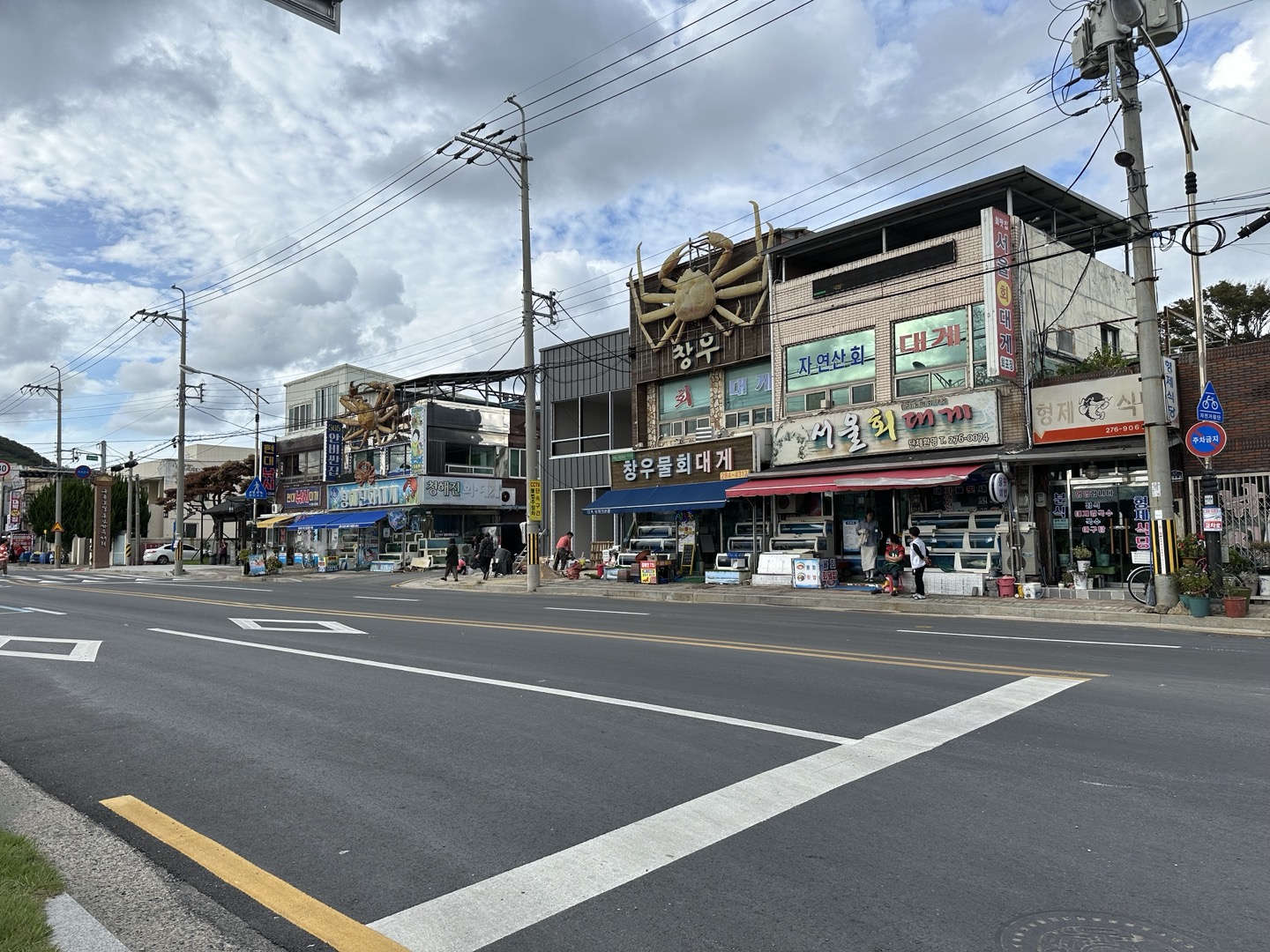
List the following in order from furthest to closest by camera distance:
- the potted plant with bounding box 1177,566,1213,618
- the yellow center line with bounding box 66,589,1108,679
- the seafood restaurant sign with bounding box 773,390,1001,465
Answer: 1. the seafood restaurant sign with bounding box 773,390,1001,465
2. the potted plant with bounding box 1177,566,1213,618
3. the yellow center line with bounding box 66,589,1108,679

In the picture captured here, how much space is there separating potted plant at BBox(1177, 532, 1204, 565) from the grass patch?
54.9ft

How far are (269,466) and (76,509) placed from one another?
32461mm

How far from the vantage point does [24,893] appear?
12.2 ft

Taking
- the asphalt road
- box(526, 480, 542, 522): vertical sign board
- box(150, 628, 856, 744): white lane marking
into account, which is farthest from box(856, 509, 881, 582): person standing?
box(150, 628, 856, 744): white lane marking

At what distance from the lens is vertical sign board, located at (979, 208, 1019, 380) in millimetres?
19656

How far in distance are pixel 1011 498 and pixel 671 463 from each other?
10.7m

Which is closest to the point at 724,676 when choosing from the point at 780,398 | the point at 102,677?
the point at 102,677

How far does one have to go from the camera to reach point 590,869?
13.3 feet

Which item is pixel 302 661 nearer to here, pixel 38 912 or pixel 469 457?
pixel 38 912

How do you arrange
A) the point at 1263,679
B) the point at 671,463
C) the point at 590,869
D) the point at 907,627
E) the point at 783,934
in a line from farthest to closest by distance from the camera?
the point at 671,463 → the point at 907,627 → the point at 1263,679 → the point at 590,869 → the point at 783,934

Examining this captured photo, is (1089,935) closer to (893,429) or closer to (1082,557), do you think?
(1082,557)

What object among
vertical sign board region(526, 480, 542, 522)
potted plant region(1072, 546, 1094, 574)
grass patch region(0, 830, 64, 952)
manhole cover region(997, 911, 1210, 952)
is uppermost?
vertical sign board region(526, 480, 542, 522)

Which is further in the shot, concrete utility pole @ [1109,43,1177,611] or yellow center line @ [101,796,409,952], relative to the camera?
concrete utility pole @ [1109,43,1177,611]

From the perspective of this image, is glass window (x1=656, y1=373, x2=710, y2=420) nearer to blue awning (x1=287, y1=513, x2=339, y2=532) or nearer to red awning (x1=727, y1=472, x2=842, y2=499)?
red awning (x1=727, y1=472, x2=842, y2=499)
